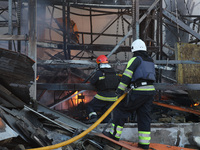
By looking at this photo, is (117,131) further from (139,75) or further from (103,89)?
(103,89)

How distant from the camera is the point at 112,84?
16.0 feet

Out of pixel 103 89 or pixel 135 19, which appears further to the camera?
pixel 135 19

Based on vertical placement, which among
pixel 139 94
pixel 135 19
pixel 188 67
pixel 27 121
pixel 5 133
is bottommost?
pixel 27 121

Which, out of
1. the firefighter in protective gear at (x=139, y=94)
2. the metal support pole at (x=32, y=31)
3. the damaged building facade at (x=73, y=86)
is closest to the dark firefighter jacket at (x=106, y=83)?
the damaged building facade at (x=73, y=86)

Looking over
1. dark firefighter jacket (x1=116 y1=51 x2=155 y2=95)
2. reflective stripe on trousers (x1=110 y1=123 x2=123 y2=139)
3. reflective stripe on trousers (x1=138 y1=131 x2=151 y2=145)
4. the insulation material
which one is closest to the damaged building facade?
the insulation material

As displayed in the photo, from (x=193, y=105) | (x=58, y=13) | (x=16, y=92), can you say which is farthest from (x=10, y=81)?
(x=58, y=13)

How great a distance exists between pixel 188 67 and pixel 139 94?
116 inches

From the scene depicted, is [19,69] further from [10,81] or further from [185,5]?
[185,5]

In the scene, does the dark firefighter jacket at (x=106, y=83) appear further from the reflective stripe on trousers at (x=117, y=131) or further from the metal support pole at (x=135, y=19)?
the reflective stripe on trousers at (x=117, y=131)

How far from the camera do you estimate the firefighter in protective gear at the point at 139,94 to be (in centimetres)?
352

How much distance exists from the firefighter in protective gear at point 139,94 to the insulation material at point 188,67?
7.99 feet

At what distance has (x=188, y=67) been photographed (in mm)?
5824

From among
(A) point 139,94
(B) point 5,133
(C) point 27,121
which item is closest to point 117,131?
(A) point 139,94

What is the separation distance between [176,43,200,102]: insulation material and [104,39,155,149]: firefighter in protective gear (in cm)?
244
